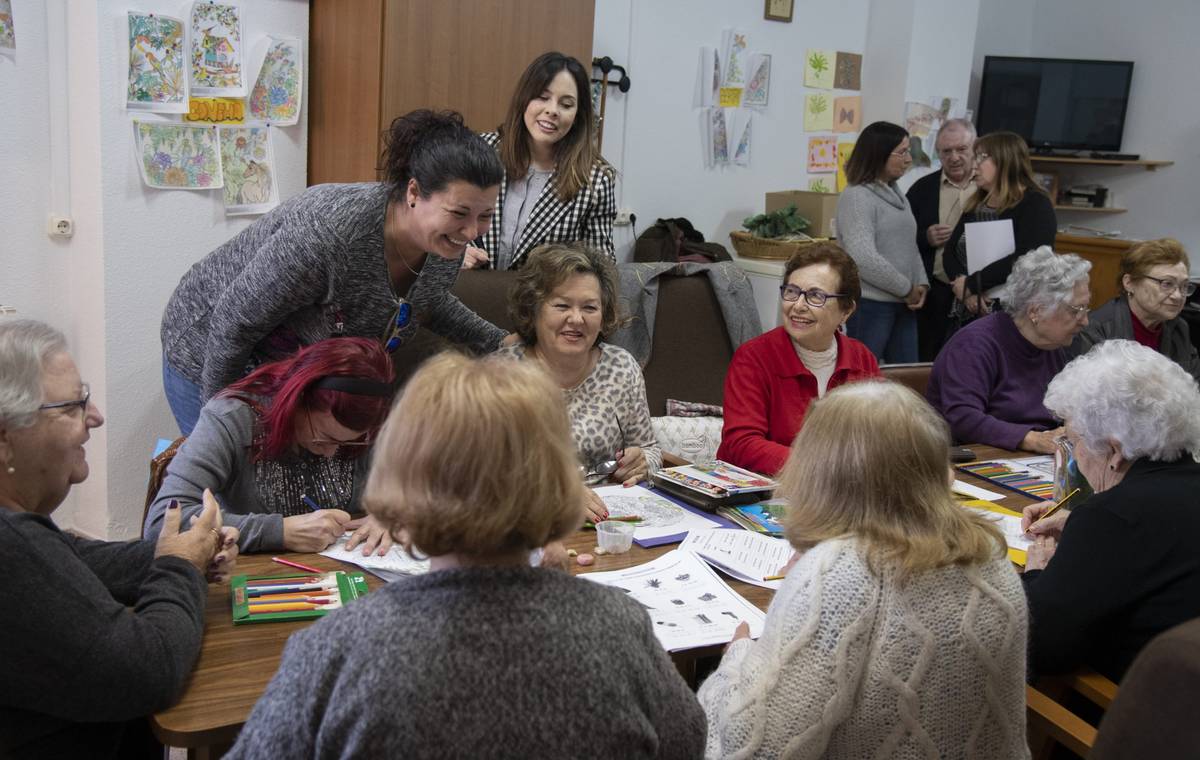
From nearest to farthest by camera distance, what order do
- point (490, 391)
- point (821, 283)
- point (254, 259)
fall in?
point (490, 391) → point (254, 259) → point (821, 283)

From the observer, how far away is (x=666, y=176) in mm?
5289

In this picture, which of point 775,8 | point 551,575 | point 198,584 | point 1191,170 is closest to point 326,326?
point 198,584

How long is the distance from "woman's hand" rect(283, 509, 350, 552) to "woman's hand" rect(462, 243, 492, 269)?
1457mm

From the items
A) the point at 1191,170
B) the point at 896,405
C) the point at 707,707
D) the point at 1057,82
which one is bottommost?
the point at 707,707

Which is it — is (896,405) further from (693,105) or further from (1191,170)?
(1191,170)

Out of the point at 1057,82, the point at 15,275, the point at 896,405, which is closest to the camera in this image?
the point at 896,405

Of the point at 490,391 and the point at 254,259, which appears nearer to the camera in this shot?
the point at 490,391

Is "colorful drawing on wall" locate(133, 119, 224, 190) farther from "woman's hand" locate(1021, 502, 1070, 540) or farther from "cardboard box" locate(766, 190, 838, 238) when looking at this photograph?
"cardboard box" locate(766, 190, 838, 238)

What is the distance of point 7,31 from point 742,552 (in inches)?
99.8

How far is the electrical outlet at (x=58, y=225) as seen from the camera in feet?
10.4

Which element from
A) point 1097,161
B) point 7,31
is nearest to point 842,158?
point 1097,161

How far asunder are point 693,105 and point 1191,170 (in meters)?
4.01

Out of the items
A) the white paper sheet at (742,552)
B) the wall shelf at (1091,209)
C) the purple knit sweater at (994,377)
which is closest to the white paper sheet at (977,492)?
the purple knit sweater at (994,377)

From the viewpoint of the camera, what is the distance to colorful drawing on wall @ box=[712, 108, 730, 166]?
212 inches
